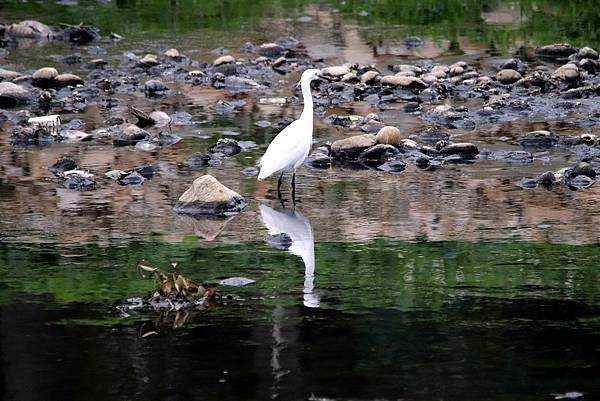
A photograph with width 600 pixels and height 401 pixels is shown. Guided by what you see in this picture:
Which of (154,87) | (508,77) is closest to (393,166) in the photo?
(508,77)

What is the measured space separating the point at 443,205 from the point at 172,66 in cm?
1018

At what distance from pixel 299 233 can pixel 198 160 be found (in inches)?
134

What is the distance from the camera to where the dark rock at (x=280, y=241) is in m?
11.4

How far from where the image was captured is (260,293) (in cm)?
988

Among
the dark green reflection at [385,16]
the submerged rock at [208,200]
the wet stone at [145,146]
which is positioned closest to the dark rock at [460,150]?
the submerged rock at [208,200]

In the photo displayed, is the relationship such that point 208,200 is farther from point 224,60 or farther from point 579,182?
point 224,60

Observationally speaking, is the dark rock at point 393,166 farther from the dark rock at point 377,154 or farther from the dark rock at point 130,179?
the dark rock at point 130,179

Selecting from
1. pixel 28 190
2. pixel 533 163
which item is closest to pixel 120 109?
pixel 28 190

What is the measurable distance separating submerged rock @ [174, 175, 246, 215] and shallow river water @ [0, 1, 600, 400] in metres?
0.19

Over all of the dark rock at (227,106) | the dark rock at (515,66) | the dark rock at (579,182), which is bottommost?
the dark rock at (227,106)

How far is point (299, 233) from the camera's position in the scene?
11.8 meters

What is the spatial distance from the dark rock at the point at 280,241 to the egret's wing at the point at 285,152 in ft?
6.39

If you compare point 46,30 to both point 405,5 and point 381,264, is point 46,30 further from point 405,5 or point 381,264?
point 381,264

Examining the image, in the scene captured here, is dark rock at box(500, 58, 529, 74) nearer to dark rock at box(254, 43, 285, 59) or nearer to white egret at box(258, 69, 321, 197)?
dark rock at box(254, 43, 285, 59)
